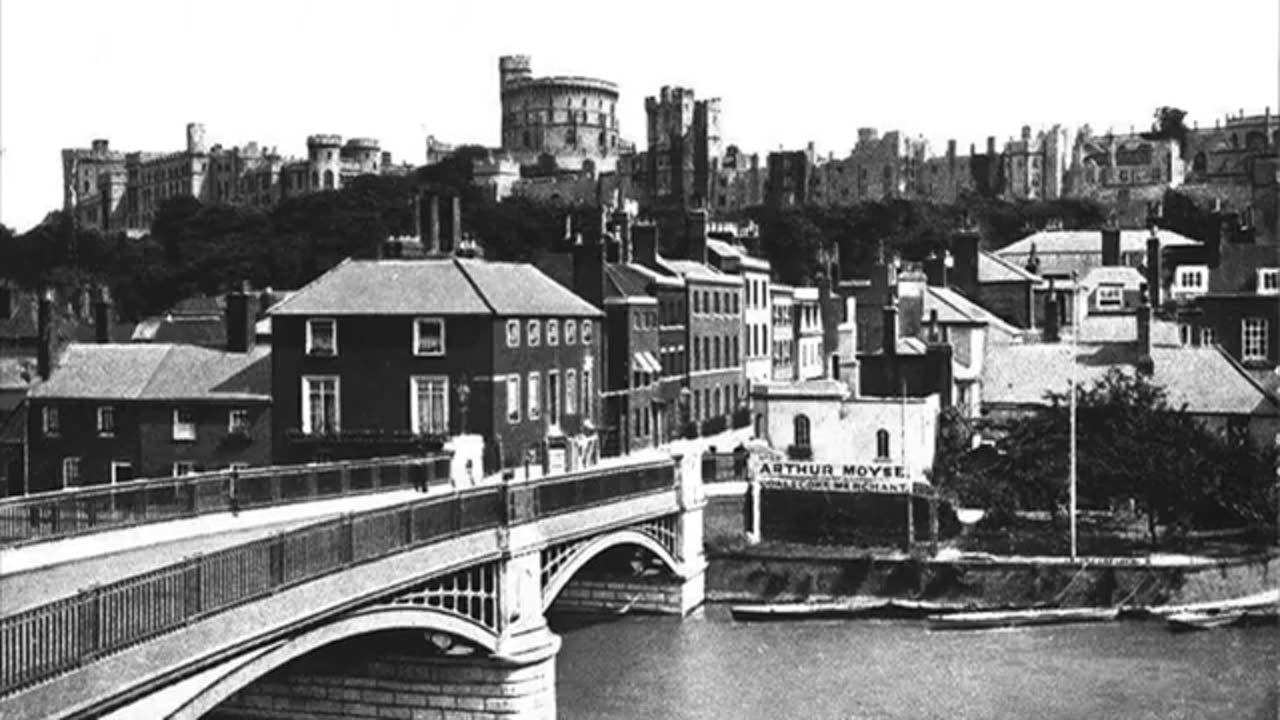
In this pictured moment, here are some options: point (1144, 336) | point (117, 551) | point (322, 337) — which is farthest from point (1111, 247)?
point (117, 551)

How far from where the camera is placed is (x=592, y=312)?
56.9 meters

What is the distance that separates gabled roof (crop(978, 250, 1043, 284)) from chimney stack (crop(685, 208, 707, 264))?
43.7 ft

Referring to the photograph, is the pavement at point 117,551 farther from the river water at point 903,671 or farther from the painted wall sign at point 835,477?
the painted wall sign at point 835,477

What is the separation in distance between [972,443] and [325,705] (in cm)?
3007

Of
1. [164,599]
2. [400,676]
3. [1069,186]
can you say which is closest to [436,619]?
[400,676]

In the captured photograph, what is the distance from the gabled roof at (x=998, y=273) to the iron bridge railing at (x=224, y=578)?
45.7 meters

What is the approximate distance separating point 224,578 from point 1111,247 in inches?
3159

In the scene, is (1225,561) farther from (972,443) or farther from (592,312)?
(592,312)

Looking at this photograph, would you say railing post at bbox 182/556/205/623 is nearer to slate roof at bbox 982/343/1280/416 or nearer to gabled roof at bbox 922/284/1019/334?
slate roof at bbox 982/343/1280/416

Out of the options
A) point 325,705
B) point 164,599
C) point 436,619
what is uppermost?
point 164,599

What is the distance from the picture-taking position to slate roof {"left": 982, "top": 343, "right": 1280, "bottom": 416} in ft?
190

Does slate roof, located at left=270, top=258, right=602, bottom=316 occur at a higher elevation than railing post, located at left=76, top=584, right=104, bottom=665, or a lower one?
higher

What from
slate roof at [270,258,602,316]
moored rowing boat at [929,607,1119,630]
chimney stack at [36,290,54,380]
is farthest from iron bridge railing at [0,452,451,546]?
chimney stack at [36,290,54,380]

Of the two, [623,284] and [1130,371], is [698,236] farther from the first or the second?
[1130,371]
